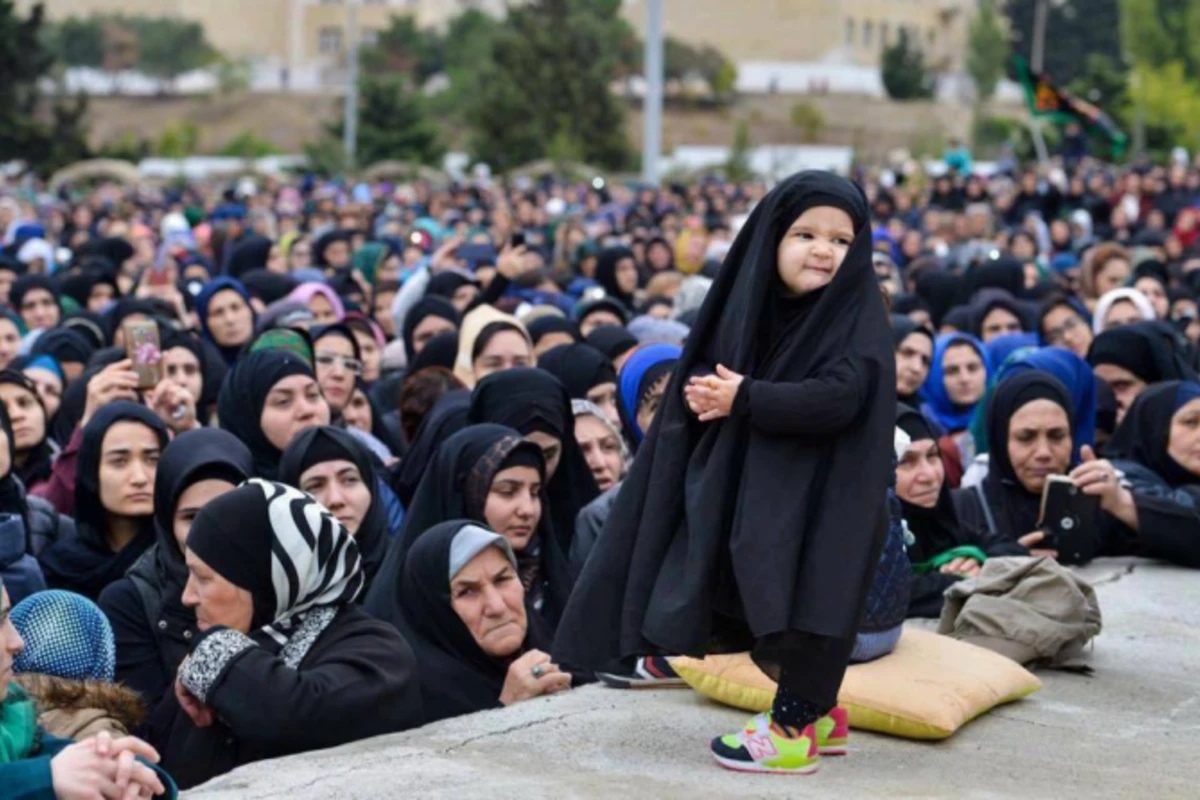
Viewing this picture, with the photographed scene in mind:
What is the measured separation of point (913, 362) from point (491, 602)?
4282 mm

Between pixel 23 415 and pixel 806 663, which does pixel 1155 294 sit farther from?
pixel 806 663

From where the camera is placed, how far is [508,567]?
5.32 metres

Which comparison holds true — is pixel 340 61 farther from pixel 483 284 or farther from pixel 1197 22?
Result: pixel 483 284

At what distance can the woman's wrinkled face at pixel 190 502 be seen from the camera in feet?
18.1

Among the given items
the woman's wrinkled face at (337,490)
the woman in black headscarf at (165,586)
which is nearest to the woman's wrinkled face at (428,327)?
the woman's wrinkled face at (337,490)

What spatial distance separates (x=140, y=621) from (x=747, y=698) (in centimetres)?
150

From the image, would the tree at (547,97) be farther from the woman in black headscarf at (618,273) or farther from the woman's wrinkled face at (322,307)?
the woman's wrinkled face at (322,307)

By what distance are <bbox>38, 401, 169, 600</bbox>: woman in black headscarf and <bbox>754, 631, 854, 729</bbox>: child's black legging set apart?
8.08ft

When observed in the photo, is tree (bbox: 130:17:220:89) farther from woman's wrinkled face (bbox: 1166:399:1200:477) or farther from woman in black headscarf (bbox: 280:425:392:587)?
woman in black headscarf (bbox: 280:425:392:587)

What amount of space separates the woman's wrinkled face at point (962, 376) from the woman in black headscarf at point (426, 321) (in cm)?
229

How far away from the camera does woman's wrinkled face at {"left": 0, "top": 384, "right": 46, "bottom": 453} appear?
7566 millimetres

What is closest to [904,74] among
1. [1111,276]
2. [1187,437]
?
[1111,276]

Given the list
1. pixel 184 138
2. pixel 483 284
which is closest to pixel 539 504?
pixel 483 284

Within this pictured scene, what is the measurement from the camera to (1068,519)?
6789 mm
